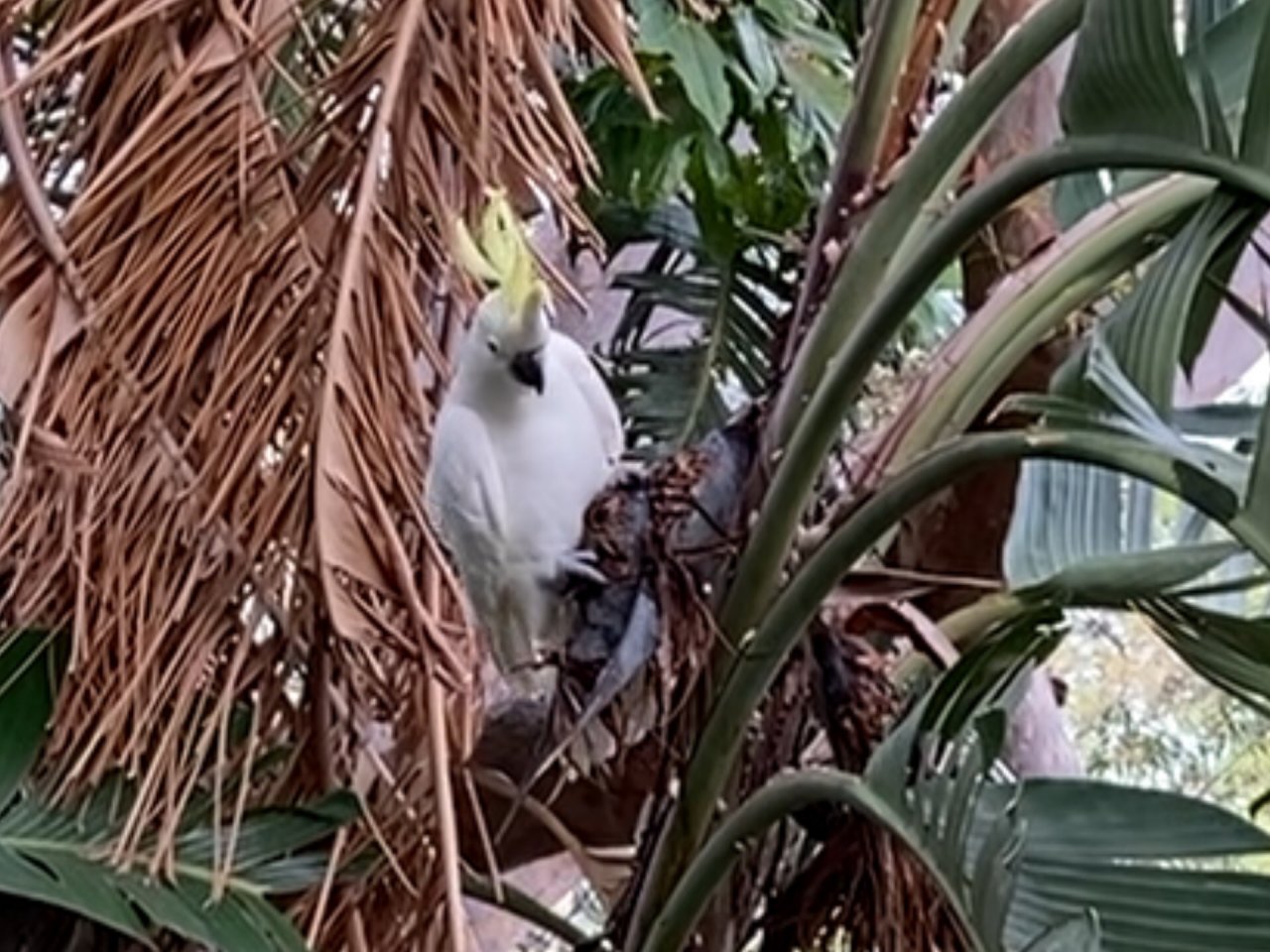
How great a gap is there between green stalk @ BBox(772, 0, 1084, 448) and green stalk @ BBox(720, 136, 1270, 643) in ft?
0.04

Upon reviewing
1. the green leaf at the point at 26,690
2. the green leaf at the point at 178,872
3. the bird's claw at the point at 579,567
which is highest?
the bird's claw at the point at 579,567

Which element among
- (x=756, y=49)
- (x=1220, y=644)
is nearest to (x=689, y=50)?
(x=756, y=49)

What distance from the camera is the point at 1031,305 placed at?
0.98 metres

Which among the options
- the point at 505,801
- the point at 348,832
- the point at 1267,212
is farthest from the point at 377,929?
the point at 1267,212

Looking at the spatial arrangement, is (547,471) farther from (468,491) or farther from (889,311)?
(889,311)

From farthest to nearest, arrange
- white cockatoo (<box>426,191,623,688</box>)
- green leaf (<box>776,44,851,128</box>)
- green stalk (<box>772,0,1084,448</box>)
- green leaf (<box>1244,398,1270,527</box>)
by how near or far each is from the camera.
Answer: green leaf (<box>776,44,851,128</box>) < white cockatoo (<box>426,191,623,688</box>) < green stalk (<box>772,0,1084,448</box>) < green leaf (<box>1244,398,1270,527</box>)

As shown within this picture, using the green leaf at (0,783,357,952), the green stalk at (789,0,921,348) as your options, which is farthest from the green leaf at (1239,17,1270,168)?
the green leaf at (0,783,357,952)

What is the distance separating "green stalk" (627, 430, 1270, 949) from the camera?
0.65 meters

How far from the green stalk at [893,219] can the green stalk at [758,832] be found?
0.66ft

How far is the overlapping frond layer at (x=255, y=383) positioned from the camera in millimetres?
750

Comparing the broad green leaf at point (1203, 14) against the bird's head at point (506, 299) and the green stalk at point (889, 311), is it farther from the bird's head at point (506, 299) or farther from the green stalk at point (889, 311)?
the bird's head at point (506, 299)

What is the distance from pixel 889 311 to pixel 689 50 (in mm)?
543

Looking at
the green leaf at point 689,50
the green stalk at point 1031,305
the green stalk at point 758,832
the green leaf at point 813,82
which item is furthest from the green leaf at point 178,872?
the green leaf at point 813,82

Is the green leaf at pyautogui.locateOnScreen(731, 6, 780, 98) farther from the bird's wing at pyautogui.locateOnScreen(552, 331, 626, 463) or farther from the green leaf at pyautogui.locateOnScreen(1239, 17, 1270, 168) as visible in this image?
the green leaf at pyautogui.locateOnScreen(1239, 17, 1270, 168)
